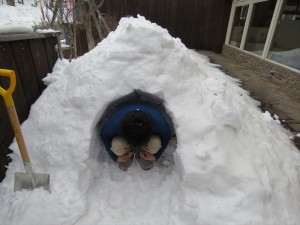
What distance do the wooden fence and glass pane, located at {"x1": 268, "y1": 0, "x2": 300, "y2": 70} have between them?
15.5 ft

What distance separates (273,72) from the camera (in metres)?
5.40

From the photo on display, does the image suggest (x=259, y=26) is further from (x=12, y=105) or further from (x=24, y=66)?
(x=12, y=105)

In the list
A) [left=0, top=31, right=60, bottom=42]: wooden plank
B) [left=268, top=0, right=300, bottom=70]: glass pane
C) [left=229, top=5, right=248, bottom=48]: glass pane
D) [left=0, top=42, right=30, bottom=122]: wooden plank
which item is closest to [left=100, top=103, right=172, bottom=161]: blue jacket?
[left=0, top=42, right=30, bottom=122]: wooden plank

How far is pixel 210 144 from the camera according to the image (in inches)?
72.1

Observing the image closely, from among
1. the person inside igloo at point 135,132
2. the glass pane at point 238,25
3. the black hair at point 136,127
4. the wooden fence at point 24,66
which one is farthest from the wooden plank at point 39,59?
the glass pane at point 238,25

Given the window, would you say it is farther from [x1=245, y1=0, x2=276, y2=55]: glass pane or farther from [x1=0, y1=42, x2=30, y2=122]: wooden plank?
[x1=0, y1=42, x2=30, y2=122]: wooden plank

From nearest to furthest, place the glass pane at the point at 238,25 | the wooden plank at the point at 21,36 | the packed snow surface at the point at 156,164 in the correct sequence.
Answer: the packed snow surface at the point at 156,164 → the wooden plank at the point at 21,36 → the glass pane at the point at 238,25

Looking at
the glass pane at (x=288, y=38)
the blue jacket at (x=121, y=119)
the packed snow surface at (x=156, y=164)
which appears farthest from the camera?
the glass pane at (x=288, y=38)

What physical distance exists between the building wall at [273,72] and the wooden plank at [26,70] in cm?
463

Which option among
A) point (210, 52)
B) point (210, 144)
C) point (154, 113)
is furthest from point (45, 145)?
point (210, 52)

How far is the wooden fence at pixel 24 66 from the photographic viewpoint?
194cm

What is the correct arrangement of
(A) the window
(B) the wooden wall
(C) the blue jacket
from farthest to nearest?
1. (B) the wooden wall
2. (A) the window
3. (C) the blue jacket

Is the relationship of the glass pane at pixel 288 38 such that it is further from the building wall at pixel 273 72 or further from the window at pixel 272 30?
the building wall at pixel 273 72

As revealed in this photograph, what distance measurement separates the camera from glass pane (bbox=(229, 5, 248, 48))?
25.2ft
